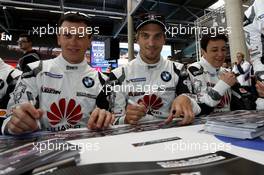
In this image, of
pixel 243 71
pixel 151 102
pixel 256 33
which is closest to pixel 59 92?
pixel 151 102

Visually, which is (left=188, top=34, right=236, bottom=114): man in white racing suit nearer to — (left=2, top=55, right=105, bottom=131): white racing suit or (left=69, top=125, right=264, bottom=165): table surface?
(left=2, top=55, right=105, bottom=131): white racing suit

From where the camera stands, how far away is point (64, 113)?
54.6 inches

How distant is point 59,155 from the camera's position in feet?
1.72

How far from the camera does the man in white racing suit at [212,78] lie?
1657 millimetres

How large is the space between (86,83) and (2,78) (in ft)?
1.55

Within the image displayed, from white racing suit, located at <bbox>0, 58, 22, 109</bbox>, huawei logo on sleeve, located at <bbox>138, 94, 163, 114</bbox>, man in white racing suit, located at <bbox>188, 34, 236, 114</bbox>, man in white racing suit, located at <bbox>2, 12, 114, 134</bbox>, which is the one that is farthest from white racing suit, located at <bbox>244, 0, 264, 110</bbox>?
white racing suit, located at <bbox>0, 58, 22, 109</bbox>

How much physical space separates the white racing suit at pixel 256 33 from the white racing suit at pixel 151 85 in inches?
17.7

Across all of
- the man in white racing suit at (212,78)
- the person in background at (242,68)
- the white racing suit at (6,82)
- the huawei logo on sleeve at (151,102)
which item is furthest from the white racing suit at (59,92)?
the person in background at (242,68)

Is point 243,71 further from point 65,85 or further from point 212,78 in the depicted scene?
point 65,85

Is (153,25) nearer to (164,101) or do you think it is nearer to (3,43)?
(164,101)

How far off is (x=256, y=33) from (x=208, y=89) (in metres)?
0.49

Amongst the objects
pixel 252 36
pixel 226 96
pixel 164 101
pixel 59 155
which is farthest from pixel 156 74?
pixel 59 155

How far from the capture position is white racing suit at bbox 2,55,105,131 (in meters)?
1.36

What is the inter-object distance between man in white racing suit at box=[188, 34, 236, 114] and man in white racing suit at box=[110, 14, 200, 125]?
0.62ft
